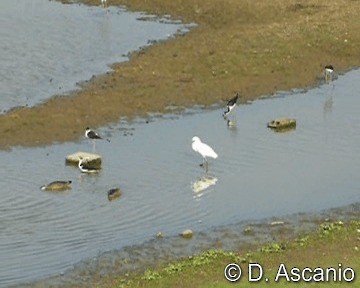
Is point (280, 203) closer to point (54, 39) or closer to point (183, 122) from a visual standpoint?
point (183, 122)

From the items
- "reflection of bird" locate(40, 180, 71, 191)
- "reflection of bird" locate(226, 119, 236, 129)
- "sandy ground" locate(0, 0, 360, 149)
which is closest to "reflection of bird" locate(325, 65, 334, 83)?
"sandy ground" locate(0, 0, 360, 149)

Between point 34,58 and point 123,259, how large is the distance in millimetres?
22178

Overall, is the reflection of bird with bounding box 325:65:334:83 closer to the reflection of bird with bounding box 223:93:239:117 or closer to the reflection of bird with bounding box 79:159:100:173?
the reflection of bird with bounding box 223:93:239:117

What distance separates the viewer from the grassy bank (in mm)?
17406

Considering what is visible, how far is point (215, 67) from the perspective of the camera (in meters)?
36.7

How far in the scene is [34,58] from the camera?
132 ft

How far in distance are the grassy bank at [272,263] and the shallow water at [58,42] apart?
1534 centimetres

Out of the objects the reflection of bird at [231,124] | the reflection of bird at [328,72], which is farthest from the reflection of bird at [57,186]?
the reflection of bird at [328,72]

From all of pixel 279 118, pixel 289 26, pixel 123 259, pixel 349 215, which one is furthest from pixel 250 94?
pixel 123 259

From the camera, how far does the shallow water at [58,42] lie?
35513 millimetres

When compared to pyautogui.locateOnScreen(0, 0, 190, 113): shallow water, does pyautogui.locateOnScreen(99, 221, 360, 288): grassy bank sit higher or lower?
higher

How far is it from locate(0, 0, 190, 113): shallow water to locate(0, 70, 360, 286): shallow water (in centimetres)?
632

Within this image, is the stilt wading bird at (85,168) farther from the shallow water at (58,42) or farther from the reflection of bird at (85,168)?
the shallow water at (58,42)

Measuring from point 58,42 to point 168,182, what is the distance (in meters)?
20.8
